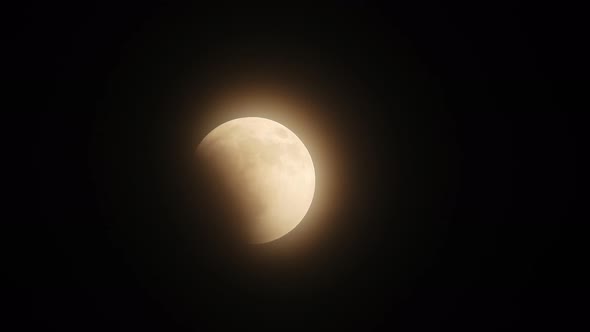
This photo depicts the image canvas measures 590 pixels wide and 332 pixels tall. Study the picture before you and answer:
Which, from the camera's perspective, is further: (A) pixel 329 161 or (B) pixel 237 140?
(A) pixel 329 161

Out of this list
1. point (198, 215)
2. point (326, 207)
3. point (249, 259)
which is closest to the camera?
point (198, 215)

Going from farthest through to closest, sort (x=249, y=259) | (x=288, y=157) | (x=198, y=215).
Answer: (x=249, y=259)
(x=288, y=157)
(x=198, y=215)

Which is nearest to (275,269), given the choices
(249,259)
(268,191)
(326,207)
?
(249,259)

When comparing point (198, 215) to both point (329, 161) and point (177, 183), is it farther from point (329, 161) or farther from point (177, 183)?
point (329, 161)

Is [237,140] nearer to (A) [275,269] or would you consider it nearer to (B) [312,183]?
(B) [312,183]

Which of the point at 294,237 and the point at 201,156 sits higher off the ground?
the point at 201,156

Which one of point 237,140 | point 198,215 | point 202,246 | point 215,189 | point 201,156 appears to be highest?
point 237,140

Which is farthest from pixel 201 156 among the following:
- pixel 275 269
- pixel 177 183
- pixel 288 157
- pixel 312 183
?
pixel 275 269
